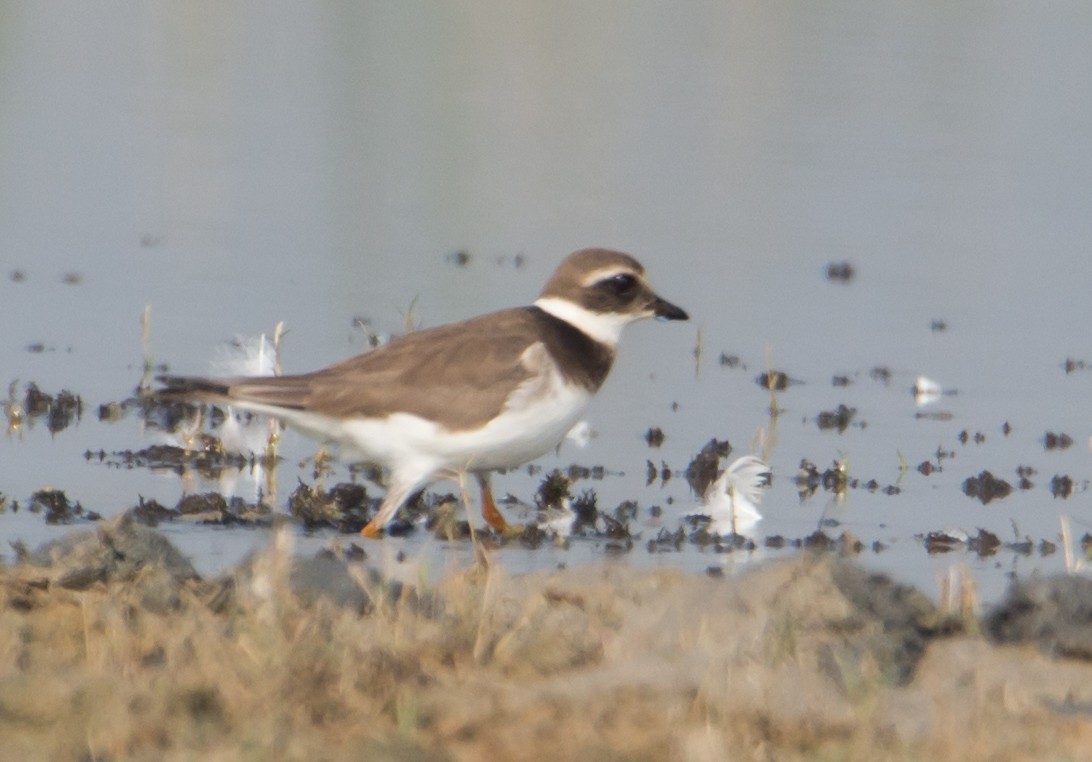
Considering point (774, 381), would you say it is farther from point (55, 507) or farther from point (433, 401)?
point (55, 507)

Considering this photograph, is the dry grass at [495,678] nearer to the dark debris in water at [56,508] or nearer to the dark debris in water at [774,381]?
the dark debris in water at [56,508]

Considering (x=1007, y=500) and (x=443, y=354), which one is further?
(x=1007, y=500)

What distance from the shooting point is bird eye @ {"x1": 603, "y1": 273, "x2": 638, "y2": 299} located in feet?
27.1

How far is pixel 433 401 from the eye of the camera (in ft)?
24.8

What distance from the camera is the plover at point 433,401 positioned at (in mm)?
7562

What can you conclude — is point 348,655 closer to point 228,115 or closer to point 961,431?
point 961,431

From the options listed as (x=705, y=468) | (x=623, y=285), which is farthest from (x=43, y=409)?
(x=705, y=468)

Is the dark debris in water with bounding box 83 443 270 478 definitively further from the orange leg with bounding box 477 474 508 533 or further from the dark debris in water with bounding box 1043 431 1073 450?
the dark debris in water with bounding box 1043 431 1073 450

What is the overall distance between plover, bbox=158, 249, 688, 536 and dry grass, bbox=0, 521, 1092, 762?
208 centimetres

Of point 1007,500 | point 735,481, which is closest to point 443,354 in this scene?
point 735,481

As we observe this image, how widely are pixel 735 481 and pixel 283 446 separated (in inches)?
83.2

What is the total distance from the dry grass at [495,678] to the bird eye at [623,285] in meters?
2.85

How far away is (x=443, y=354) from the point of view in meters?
7.70

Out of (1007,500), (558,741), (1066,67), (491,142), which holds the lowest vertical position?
(558,741)
